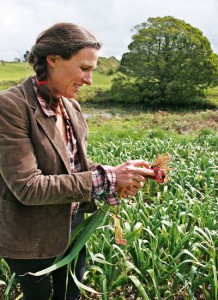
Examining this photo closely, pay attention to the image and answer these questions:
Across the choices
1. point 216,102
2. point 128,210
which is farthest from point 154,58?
point 128,210

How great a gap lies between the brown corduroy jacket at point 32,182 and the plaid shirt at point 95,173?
4 cm

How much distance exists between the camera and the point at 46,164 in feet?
4.27

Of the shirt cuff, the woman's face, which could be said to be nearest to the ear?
the woman's face

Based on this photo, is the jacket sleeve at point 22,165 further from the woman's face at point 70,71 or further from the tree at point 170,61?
the tree at point 170,61

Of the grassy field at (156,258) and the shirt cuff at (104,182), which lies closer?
the shirt cuff at (104,182)

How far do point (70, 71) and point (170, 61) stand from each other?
2575 centimetres

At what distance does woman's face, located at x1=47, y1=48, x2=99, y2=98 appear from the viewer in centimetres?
129

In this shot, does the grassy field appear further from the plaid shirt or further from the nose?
the nose

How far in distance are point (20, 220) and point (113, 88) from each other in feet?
84.6

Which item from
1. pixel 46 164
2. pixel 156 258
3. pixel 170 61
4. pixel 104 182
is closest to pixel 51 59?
pixel 46 164

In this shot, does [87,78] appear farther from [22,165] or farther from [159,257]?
[159,257]

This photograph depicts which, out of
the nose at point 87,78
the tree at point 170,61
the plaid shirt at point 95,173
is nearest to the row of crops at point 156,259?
Answer: the plaid shirt at point 95,173

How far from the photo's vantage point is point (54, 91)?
137 cm

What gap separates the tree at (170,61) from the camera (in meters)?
24.9
